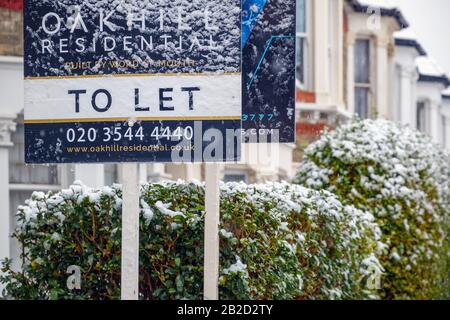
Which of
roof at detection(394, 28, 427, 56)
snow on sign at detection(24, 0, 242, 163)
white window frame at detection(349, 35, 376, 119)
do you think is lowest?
snow on sign at detection(24, 0, 242, 163)

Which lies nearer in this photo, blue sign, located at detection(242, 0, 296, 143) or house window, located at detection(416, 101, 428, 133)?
blue sign, located at detection(242, 0, 296, 143)

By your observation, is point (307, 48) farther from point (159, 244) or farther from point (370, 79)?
→ point (159, 244)

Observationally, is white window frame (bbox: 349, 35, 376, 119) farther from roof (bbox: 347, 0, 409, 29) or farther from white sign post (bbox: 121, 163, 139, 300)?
white sign post (bbox: 121, 163, 139, 300)

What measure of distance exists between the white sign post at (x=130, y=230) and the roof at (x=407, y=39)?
18034 mm

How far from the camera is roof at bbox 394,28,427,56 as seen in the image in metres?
25.1

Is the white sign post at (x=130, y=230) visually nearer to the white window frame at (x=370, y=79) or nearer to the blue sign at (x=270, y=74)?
the blue sign at (x=270, y=74)

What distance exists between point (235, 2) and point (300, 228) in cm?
247

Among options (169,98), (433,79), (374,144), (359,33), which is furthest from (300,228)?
(433,79)

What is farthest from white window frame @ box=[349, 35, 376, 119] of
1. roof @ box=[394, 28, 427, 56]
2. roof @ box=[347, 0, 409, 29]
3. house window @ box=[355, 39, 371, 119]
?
roof @ box=[394, 28, 427, 56]

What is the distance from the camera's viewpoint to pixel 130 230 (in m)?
7.39

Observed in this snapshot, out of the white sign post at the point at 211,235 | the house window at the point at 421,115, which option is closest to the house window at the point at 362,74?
the house window at the point at 421,115

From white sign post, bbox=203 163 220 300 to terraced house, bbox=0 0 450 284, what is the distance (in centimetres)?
576

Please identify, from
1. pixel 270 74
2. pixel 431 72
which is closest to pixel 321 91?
pixel 431 72
